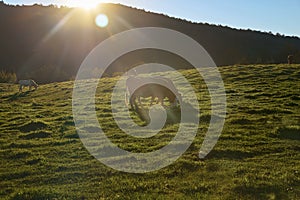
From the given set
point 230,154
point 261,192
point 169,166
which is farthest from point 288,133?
point 261,192

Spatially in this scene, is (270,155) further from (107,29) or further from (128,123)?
(107,29)

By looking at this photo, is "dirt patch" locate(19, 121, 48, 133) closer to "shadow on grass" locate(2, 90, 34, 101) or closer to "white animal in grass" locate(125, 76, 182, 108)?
"white animal in grass" locate(125, 76, 182, 108)

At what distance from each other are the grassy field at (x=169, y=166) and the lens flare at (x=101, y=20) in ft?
364

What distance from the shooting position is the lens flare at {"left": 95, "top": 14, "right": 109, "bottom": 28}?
12700 cm

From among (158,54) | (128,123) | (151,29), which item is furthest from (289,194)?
(151,29)

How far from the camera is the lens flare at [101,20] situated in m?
127

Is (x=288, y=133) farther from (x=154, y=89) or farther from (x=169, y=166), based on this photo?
(x=154, y=89)

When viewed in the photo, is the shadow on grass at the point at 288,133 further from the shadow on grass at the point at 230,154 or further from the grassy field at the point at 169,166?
the shadow on grass at the point at 230,154

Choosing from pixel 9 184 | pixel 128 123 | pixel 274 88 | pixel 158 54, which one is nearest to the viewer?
pixel 9 184

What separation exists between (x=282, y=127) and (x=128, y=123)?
6425 mm

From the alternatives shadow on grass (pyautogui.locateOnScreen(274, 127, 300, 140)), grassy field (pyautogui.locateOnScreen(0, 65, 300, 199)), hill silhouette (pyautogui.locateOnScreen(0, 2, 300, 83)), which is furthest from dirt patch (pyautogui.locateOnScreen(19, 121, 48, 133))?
hill silhouette (pyautogui.locateOnScreen(0, 2, 300, 83))

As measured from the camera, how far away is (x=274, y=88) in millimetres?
25500

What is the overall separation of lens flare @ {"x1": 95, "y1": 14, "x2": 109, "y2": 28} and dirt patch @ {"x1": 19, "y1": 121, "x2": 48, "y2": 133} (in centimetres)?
11222

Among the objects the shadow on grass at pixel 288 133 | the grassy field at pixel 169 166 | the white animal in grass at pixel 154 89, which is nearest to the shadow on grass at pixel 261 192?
the grassy field at pixel 169 166
